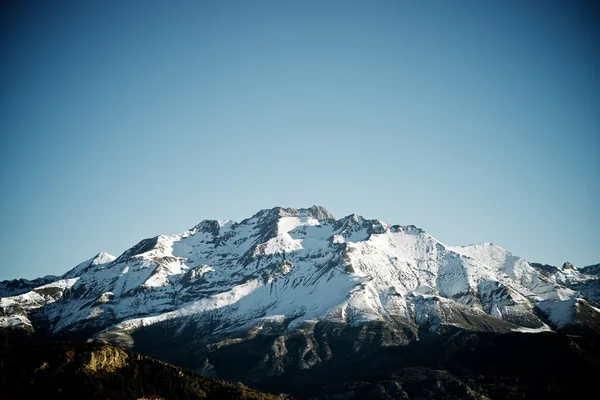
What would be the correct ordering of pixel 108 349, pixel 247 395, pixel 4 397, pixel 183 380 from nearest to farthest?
pixel 4 397, pixel 108 349, pixel 183 380, pixel 247 395

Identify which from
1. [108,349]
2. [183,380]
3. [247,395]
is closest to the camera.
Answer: [108,349]

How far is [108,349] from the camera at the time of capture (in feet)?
551

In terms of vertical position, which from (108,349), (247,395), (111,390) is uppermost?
(108,349)

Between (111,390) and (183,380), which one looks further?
(183,380)

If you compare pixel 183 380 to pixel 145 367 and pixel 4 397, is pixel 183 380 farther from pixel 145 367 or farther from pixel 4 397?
pixel 4 397

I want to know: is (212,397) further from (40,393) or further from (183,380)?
(40,393)

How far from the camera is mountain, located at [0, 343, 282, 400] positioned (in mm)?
142625

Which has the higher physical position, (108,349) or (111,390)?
(108,349)

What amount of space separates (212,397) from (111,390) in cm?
4698

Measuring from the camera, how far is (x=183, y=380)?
181 meters

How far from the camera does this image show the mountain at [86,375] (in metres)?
143

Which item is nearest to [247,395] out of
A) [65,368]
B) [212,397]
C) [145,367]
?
[212,397]

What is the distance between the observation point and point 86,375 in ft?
490

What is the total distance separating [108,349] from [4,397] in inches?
1382
